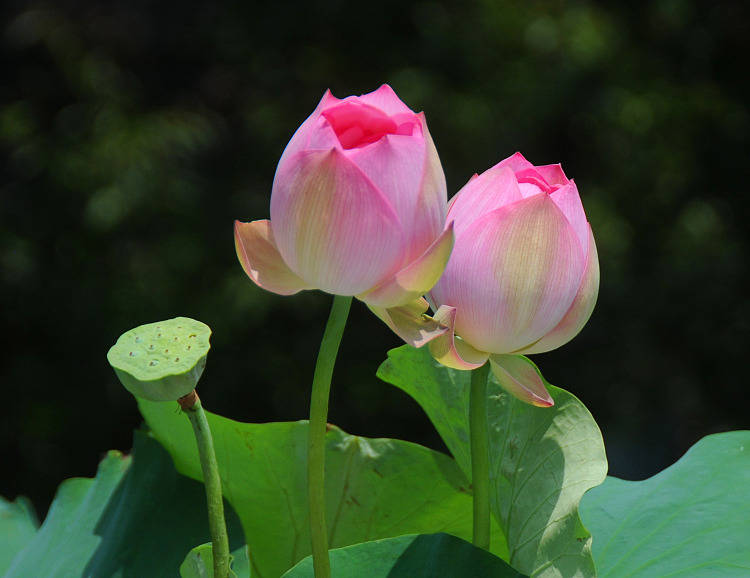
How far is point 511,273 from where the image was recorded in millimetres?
291

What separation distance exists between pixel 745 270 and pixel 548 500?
6.15 feet

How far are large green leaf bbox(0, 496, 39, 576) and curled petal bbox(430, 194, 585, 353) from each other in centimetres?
32

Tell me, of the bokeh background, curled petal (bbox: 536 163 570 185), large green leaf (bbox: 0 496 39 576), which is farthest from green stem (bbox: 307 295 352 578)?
the bokeh background

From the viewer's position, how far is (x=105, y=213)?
70.6 inches

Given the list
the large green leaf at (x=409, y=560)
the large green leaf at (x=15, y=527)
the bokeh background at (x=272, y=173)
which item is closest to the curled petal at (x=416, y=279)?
the large green leaf at (x=409, y=560)

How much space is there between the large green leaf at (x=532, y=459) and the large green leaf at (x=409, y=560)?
3 centimetres

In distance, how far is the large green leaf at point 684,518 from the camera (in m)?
0.36

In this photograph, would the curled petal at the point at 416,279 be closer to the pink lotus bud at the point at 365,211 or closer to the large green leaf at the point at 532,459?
the pink lotus bud at the point at 365,211

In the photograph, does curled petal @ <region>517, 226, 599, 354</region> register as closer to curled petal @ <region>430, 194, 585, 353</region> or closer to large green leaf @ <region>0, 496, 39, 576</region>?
curled petal @ <region>430, 194, 585, 353</region>

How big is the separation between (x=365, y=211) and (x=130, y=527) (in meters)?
0.25

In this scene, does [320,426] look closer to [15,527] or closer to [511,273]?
[511,273]

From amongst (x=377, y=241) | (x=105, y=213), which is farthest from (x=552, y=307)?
(x=105, y=213)

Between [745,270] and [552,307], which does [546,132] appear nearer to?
[745,270]

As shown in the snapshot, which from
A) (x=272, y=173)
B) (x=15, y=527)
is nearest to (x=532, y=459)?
(x=15, y=527)
